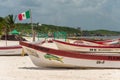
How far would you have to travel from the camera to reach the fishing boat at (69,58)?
1259cm

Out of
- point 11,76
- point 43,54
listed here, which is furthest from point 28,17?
point 11,76

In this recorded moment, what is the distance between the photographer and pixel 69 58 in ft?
41.3

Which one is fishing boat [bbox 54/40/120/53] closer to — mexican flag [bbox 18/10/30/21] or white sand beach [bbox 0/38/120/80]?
mexican flag [bbox 18/10/30/21]

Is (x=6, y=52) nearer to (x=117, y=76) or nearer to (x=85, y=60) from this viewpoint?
(x=85, y=60)

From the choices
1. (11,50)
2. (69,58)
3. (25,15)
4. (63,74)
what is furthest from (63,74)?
(25,15)

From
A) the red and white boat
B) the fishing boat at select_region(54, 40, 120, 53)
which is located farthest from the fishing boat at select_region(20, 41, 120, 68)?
the fishing boat at select_region(54, 40, 120, 53)

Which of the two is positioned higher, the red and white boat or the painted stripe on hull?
the painted stripe on hull

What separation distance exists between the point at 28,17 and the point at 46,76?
44.8ft

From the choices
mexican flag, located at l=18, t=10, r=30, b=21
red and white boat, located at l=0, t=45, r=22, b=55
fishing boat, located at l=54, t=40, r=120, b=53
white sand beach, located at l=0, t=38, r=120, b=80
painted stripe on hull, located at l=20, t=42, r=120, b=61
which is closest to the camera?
white sand beach, located at l=0, t=38, r=120, b=80

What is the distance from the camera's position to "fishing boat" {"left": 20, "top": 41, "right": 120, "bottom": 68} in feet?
41.3

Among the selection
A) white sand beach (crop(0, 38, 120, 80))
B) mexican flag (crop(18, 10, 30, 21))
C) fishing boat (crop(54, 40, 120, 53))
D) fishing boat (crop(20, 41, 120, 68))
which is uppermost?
mexican flag (crop(18, 10, 30, 21))

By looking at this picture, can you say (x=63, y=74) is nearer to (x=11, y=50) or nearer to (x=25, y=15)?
(x=11, y=50)

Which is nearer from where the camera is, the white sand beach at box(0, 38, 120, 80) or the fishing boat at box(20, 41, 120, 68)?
the white sand beach at box(0, 38, 120, 80)

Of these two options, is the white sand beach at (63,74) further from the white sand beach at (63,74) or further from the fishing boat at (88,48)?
the fishing boat at (88,48)
